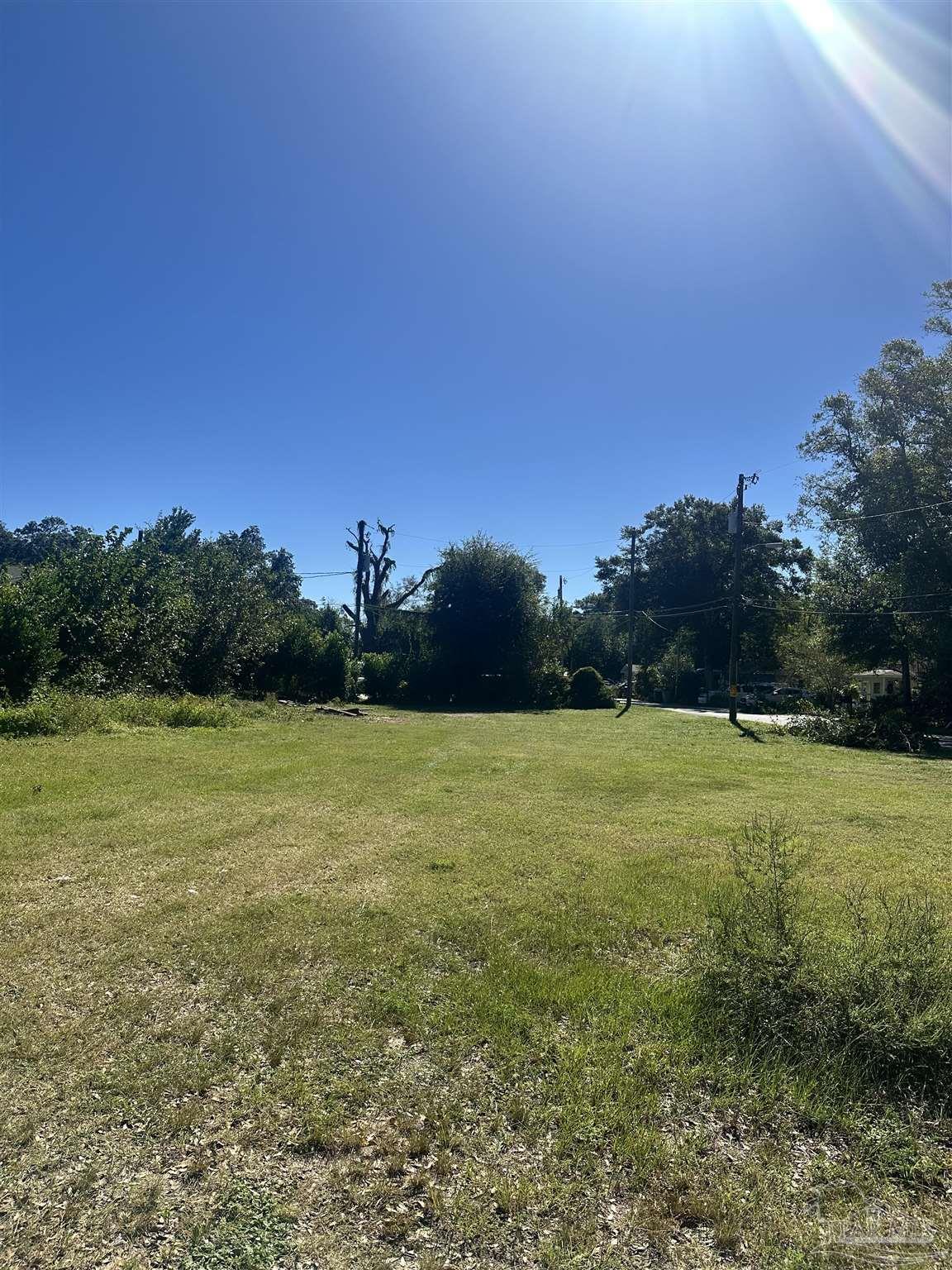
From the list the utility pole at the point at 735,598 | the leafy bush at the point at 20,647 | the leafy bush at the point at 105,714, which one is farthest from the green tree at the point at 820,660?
the leafy bush at the point at 20,647

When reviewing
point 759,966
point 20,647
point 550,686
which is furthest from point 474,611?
point 759,966

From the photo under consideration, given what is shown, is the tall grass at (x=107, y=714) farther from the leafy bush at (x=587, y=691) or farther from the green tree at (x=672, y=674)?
the green tree at (x=672, y=674)

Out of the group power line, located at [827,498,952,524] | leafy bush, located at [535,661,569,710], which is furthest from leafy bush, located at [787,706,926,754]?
Result: leafy bush, located at [535,661,569,710]

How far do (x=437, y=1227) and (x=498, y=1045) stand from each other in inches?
35.5

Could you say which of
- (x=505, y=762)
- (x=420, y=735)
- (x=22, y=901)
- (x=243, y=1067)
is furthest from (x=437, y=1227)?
(x=420, y=735)

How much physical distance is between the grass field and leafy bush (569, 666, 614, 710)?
85.4 ft

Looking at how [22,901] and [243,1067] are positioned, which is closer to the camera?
[243,1067]

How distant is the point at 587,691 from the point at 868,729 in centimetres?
1522

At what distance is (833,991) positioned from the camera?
2832mm

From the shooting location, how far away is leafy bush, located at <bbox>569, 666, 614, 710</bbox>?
32094mm

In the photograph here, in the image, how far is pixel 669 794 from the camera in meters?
8.75

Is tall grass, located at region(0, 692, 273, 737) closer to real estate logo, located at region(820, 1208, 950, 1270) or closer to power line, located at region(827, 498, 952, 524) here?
real estate logo, located at region(820, 1208, 950, 1270)

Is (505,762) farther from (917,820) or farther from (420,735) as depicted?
(917,820)

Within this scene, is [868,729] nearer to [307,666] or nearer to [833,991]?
[833,991]
